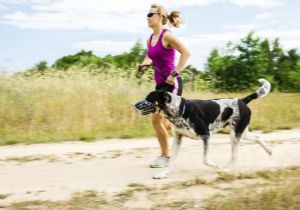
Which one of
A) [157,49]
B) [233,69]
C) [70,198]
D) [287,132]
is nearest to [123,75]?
[287,132]

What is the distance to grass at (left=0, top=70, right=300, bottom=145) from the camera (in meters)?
13.1

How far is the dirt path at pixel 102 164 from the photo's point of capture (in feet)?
24.4

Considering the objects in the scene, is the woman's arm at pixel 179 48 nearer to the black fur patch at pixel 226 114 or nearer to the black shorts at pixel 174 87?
the black shorts at pixel 174 87

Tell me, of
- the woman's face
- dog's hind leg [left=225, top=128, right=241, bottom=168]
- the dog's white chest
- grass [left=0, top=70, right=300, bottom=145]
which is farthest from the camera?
grass [left=0, top=70, right=300, bottom=145]

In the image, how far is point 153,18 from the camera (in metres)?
8.12

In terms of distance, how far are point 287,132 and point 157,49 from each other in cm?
626

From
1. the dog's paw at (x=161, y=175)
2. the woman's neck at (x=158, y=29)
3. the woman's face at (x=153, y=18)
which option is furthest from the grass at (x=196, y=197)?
the woman's face at (x=153, y=18)

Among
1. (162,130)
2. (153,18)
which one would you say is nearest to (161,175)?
(162,130)

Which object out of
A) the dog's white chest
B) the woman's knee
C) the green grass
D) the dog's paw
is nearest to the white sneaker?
the woman's knee

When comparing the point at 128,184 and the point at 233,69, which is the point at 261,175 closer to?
the point at 128,184

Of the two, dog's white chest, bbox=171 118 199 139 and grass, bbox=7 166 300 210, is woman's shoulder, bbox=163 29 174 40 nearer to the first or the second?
dog's white chest, bbox=171 118 199 139

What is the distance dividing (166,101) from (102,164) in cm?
219

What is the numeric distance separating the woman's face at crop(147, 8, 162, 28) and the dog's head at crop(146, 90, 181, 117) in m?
1.21

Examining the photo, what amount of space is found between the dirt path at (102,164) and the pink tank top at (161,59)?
153 centimetres
